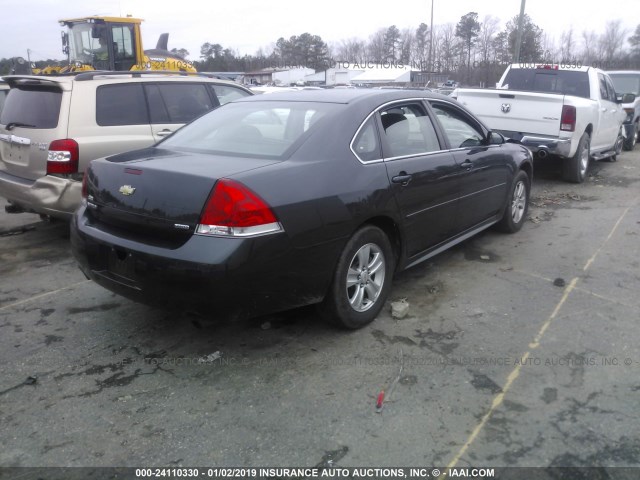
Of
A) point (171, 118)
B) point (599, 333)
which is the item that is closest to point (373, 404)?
point (599, 333)

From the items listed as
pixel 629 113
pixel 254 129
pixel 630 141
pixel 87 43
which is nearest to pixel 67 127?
pixel 254 129

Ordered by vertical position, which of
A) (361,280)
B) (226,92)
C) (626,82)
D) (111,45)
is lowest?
(361,280)

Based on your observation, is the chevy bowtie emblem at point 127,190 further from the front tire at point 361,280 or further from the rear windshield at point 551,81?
the rear windshield at point 551,81

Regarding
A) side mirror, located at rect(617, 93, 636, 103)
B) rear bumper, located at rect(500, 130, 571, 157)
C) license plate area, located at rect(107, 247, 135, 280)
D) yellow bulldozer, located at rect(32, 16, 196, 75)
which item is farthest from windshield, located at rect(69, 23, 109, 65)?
license plate area, located at rect(107, 247, 135, 280)

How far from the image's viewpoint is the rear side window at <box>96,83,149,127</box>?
560cm

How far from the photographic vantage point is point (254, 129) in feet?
13.0

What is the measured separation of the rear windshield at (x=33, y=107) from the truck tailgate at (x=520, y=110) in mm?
6396

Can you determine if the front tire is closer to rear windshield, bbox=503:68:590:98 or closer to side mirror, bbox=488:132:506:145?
side mirror, bbox=488:132:506:145

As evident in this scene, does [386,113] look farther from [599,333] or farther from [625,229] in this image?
[625,229]

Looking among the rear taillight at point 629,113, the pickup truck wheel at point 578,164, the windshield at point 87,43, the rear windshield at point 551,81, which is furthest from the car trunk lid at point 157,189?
the rear taillight at point 629,113

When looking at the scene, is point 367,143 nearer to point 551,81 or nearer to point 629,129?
point 551,81

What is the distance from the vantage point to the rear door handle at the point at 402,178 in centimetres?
392

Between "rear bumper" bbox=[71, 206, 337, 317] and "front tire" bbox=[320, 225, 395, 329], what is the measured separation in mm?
122

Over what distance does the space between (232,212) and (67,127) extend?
3.11m
